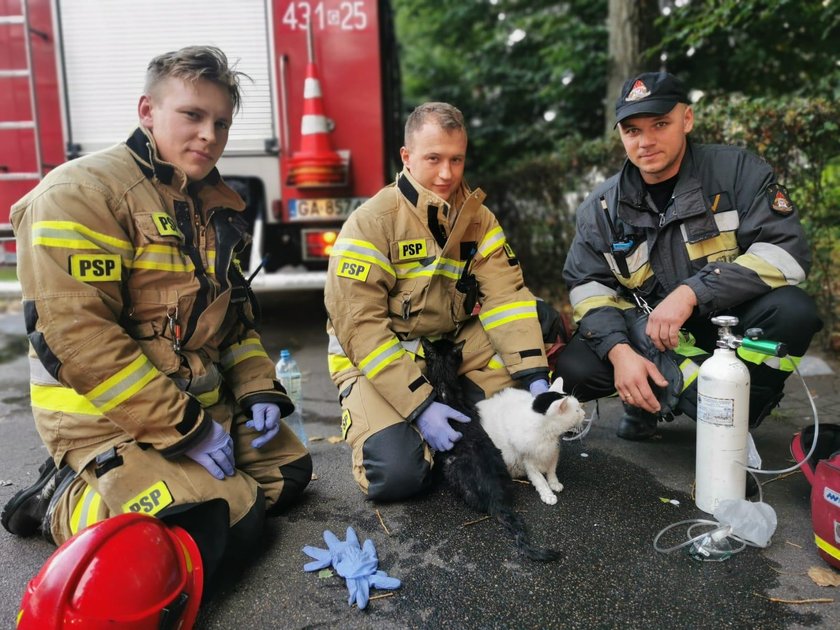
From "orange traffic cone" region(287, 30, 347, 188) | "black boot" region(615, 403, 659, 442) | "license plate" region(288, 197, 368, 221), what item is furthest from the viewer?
"license plate" region(288, 197, 368, 221)

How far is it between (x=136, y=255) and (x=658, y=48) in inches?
228

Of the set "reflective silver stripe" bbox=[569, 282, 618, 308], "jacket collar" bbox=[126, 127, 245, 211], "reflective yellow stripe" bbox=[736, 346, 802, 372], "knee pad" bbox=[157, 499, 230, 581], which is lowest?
"knee pad" bbox=[157, 499, 230, 581]

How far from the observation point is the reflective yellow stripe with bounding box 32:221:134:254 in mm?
1761

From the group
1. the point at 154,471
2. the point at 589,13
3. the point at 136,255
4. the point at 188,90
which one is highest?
the point at 589,13

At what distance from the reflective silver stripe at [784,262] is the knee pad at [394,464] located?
5.00 feet

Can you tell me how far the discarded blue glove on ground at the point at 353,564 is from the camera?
1.82 m

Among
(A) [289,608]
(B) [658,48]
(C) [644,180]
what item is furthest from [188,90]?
(B) [658,48]

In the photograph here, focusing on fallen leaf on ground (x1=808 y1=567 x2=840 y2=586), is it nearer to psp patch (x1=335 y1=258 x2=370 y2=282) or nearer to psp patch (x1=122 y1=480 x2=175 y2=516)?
psp patch (x1=335 y1=258 x2=370 y2=282)

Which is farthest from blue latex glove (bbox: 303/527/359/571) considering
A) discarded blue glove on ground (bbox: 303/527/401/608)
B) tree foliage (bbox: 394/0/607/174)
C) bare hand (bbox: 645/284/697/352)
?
tree foliage (bbox: 394/0/607/174)

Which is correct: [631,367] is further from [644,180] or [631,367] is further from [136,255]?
[136,255]

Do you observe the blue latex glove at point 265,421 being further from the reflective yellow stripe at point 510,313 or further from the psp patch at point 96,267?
the reflective yellow stripe at point 510,313

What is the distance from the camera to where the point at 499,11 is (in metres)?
9.23

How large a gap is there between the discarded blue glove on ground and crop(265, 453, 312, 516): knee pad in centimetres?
26

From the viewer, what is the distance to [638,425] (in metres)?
2.97
